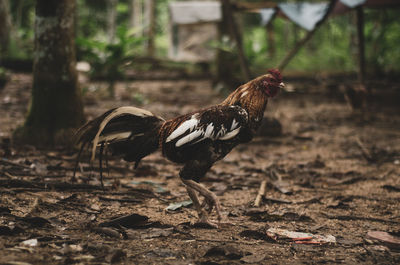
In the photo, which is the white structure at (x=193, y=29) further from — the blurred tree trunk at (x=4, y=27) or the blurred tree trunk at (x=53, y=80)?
the blurred tree trunk at (x=53, y=80)

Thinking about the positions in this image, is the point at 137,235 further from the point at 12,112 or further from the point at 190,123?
the point at 12,112

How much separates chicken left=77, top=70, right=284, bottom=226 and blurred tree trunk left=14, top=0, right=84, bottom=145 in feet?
6.31

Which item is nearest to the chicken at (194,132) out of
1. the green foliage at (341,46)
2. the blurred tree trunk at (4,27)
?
the green foliage at (341,46)

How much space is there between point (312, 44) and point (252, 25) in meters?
4.11

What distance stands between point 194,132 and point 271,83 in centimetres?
82

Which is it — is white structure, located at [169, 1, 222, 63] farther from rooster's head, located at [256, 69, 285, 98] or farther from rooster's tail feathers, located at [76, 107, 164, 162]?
rooster's tail feathers, located at [76, 107, 164, 162]

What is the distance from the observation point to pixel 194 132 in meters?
3.16

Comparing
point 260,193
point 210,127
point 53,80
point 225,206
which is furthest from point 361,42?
point 210,127

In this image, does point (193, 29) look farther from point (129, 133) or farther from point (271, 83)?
point (129, 133)

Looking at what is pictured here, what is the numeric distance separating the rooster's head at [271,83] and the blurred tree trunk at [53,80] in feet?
9.12

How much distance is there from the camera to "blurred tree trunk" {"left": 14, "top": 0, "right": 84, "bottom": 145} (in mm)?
4918

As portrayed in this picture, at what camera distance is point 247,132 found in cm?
332

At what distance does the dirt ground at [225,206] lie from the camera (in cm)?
265

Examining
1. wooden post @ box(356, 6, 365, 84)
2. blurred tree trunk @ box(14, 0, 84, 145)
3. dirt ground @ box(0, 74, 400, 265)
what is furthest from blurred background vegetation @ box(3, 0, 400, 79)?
blurred tree trunk @ box(14, 0, 84, 145)
